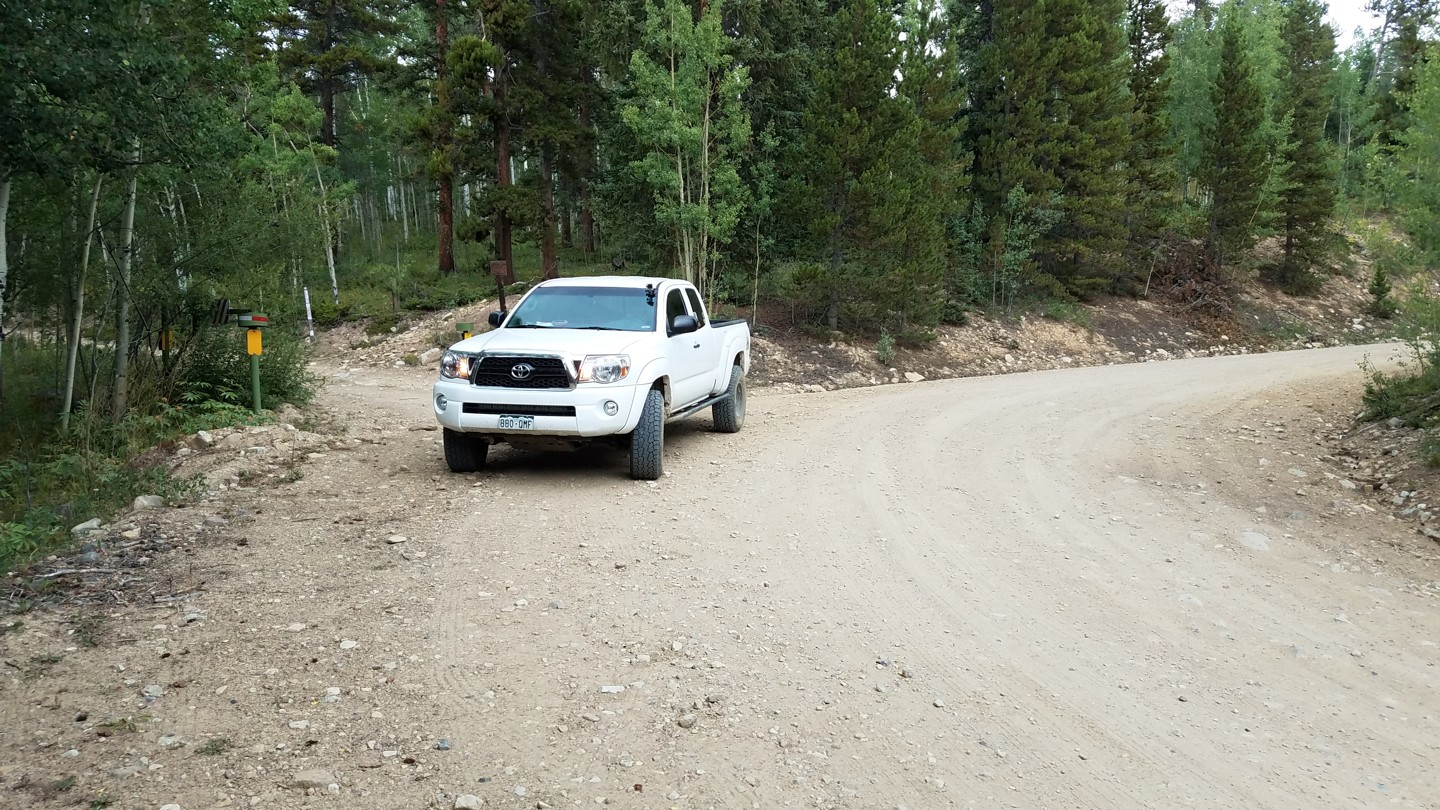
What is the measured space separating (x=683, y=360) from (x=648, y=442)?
4.61 ft

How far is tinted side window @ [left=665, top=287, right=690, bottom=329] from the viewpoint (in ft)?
30.7

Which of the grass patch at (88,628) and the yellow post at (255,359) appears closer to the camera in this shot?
the grass patch at (88,628)

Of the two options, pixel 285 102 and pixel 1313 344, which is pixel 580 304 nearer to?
pixel 285 102

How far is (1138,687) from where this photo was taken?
4.30 metres

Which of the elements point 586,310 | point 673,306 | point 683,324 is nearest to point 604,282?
point 586,310

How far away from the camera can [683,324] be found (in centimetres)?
924

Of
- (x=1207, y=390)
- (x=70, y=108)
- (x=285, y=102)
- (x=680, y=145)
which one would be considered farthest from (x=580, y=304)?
(x=285, y=102)

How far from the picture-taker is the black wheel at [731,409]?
11.2 metres

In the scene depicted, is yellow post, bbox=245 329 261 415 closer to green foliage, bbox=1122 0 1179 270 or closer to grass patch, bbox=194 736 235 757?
grass patch, bbox=194 736 235 757

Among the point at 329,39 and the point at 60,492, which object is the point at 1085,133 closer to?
the point at 60,492

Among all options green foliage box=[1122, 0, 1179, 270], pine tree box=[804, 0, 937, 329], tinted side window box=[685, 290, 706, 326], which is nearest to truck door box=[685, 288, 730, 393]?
tinted side window box=[685, 290, 706, 326]

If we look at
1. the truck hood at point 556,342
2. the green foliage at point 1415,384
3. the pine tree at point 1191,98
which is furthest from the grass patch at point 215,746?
the pine tree at point 1191,98

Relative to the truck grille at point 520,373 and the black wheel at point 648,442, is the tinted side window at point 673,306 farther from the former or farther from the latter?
the truck grille at point 520,373

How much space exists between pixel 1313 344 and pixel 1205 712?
32350mm
